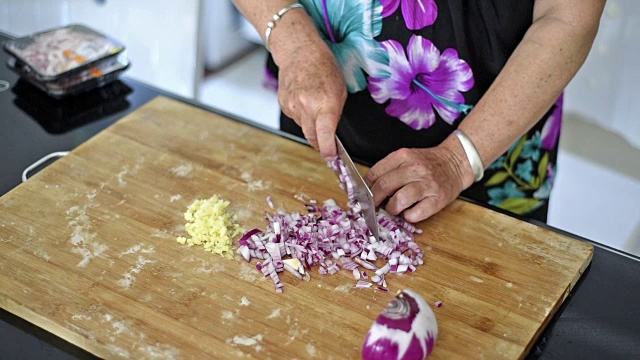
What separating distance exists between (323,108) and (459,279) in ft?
1.12

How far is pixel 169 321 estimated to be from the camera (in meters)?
1.06

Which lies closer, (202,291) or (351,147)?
(202,291)

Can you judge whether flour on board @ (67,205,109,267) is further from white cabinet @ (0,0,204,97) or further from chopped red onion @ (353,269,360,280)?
white cabinet @ (0,0,204,97)

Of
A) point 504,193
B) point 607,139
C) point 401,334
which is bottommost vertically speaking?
point 607,139

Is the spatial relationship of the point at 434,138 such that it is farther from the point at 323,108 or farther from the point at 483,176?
the point at 323,108

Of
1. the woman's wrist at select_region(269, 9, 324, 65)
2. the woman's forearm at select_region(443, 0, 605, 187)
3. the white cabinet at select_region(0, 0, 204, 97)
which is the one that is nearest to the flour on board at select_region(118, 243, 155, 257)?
the woman's wrist at select_region(269, 9, 324, 65)

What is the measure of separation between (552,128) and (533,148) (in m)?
0.05

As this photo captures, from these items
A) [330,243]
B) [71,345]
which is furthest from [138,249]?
[330,243]

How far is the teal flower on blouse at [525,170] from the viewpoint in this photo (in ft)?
4.99

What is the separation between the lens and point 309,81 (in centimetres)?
132

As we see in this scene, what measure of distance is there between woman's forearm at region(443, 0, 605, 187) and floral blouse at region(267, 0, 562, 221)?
7cm

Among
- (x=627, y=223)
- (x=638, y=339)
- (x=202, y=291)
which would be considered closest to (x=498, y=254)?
(x=638, y=339)

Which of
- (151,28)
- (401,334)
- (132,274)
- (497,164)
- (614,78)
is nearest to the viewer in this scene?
(401,334)

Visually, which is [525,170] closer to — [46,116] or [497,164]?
[497,164]
